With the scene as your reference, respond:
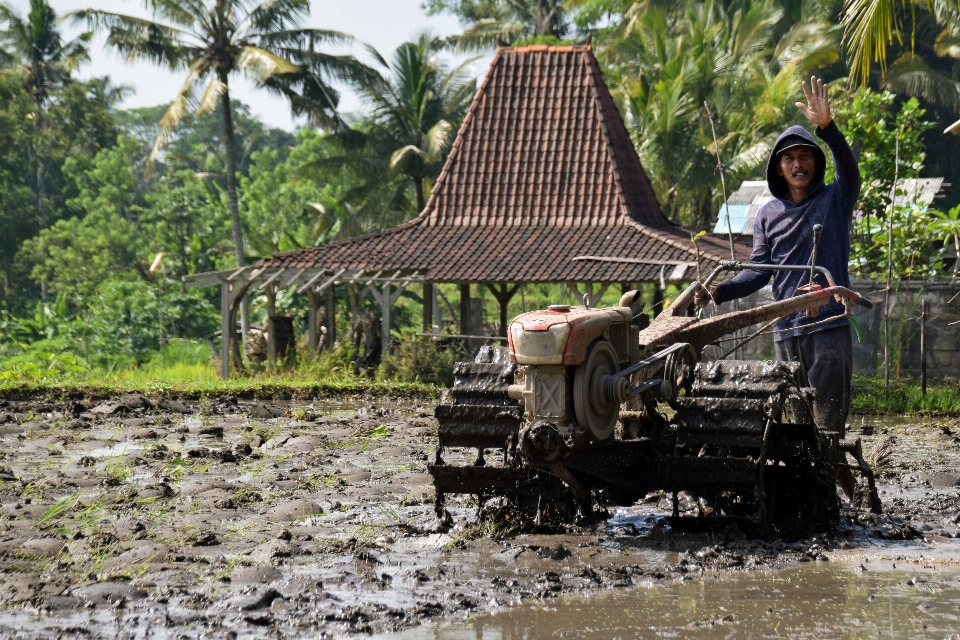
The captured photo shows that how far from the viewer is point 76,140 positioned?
145 ft

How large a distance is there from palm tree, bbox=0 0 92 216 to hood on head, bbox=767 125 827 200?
39735mm

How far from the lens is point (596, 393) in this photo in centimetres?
→ 601

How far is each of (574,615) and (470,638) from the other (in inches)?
20.4

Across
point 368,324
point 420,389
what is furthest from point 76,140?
point 420,389

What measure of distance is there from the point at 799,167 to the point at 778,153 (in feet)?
0.47

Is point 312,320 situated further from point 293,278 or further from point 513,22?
point 513,22

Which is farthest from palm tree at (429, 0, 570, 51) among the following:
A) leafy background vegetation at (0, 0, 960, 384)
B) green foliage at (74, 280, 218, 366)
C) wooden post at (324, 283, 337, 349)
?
wooden post at (324, 283, 337, 349)

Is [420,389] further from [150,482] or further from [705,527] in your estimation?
[705,527]

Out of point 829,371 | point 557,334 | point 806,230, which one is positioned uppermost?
point 806,230

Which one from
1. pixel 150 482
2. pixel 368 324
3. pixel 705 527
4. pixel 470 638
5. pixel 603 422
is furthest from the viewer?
pixel 368 324

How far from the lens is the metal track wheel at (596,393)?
5934 mm

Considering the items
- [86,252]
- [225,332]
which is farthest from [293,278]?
[86,252]

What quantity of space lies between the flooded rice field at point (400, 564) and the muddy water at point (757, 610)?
2cm

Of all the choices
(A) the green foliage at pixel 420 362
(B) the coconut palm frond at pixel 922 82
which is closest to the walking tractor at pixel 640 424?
(A) the green foliage at pixel 420 362
